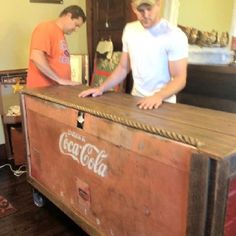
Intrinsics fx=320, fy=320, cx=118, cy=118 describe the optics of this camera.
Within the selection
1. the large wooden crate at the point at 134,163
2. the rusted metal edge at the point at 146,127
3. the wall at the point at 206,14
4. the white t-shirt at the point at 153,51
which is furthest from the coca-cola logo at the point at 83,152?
the wall at the point at 206,14

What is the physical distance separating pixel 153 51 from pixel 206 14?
143cm

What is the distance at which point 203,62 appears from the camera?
8.84ft

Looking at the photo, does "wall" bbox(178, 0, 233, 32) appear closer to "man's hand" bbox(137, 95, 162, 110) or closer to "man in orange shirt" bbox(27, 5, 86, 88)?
"man in orange shirt" bbox(27, 5, 86, 88)

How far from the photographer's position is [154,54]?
176 cm

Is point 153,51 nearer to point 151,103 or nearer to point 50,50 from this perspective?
point 151,103

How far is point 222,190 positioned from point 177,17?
6.86 ft

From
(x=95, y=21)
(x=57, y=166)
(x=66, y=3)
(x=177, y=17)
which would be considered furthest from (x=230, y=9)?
(x=57, y=166)

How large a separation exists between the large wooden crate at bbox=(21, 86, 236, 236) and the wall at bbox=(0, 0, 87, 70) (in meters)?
1.06

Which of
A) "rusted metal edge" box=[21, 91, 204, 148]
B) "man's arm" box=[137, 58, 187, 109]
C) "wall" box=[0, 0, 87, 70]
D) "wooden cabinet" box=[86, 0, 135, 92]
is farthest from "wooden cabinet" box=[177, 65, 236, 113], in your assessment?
"wall" box=[0, 0, 87, 70]

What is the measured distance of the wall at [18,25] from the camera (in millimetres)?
2969

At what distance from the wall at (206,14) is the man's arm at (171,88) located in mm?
1303

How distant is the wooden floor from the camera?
6.85 ft

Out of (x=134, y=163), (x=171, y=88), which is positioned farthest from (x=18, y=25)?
(x=134, y=163)

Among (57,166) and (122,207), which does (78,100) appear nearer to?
(57,166)
